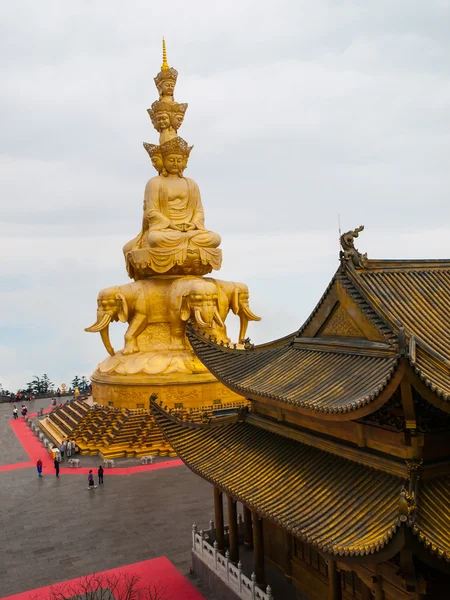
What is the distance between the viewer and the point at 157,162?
34031 mm

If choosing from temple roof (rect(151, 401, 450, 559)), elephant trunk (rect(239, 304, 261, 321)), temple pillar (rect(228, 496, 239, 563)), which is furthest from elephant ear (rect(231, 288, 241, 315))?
temple pillar (rect(228, 496, 239, 563))

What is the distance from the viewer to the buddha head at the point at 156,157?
33812mm

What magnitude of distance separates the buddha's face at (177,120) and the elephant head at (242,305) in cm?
1095

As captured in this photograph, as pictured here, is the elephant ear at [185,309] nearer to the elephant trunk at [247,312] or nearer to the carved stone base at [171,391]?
the carved stone base at [171,391]

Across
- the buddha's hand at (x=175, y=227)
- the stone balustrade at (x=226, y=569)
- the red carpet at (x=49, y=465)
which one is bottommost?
the red carpet at (x=49, y=465)

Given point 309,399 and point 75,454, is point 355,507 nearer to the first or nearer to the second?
point 309,399

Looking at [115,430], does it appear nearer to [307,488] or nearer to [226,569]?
[226,569]

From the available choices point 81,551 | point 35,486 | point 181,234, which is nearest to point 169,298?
point 181,234

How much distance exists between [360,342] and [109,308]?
2261 cm

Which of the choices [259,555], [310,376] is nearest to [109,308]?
[259,555]

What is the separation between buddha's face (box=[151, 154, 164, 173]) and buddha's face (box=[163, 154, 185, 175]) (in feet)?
1.05

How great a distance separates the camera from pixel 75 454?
25.7 metres

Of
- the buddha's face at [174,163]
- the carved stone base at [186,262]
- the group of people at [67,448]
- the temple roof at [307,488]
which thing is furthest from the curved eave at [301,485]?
the buddha's face at [174,163]

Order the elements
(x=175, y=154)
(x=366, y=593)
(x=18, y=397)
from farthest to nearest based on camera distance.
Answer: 1. (x=18, y=397)
2. (x=175, y=154)
3. (x=366, y=593)
